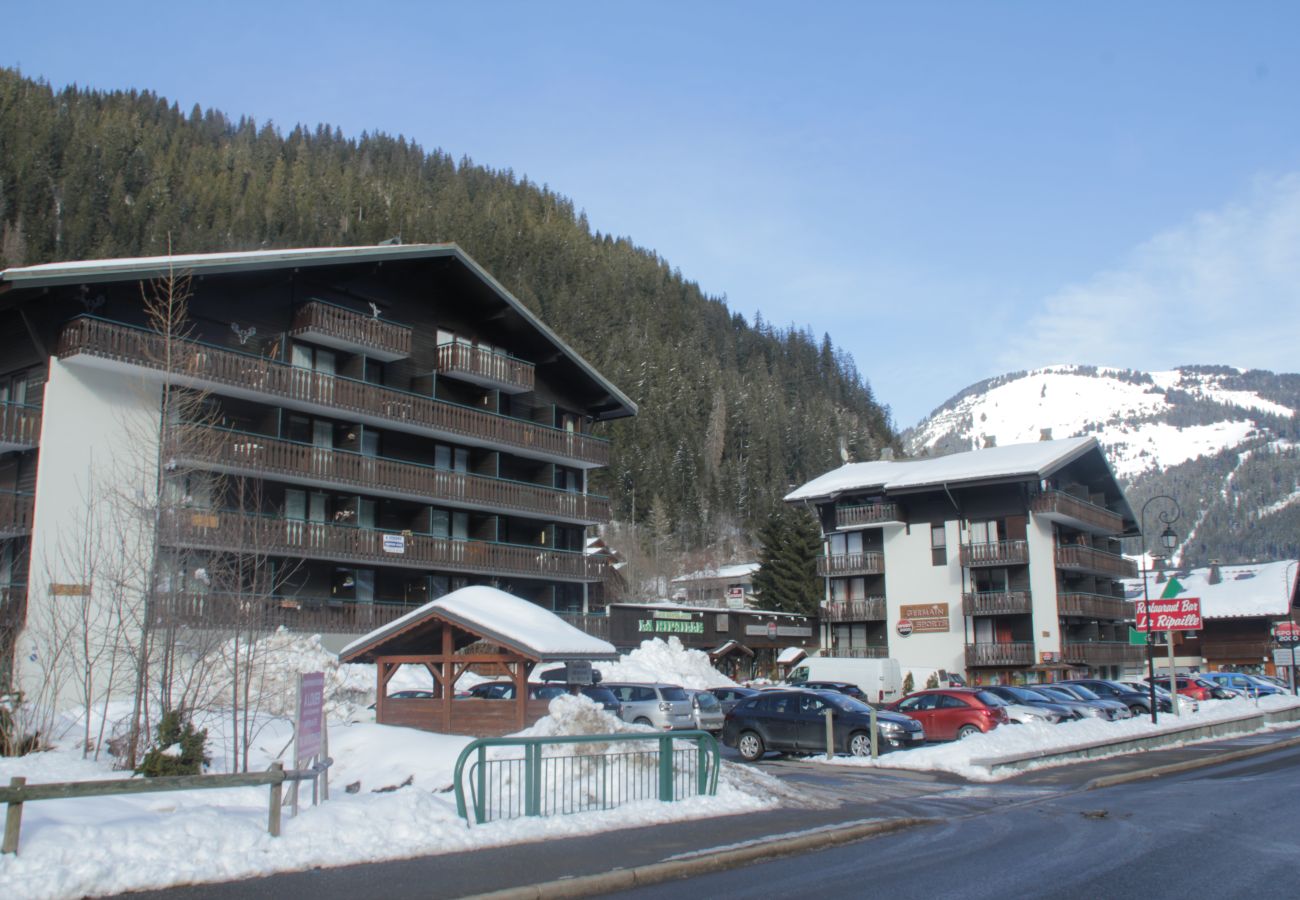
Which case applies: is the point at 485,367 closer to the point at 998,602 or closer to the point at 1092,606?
the point at 998,602

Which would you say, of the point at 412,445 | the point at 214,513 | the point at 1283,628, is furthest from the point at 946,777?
the point at 1283,628

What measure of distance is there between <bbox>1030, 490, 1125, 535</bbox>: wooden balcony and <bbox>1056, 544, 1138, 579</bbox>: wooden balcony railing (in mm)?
1243

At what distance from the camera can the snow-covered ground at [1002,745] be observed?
74.3 feet

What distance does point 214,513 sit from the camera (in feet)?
86.9

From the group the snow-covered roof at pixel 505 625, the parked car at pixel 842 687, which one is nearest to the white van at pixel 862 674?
the parked car at pixel 842 687

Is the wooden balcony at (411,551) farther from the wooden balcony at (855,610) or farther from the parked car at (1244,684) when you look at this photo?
the parked car at (1244,684)

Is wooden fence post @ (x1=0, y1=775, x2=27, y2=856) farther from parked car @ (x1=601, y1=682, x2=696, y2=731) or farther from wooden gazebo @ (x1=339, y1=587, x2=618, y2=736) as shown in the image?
parked car @ (x1=601, y1=682, x2=696, y2=731)

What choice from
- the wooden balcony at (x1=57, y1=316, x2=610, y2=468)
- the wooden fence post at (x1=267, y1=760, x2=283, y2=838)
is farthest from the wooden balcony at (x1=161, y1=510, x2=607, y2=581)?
the wooden fence post at (x1=267, y1=760, x2=283, y2=838)

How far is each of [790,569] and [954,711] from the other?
143 ft

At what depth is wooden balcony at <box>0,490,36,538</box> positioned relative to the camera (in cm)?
2964

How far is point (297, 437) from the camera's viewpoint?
3700 centimetres

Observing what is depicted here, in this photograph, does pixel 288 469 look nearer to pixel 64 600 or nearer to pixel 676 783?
pixel 64 600

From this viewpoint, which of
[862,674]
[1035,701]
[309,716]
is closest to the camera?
[309,716]

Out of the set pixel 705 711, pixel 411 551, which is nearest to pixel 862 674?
pixel 705 711
